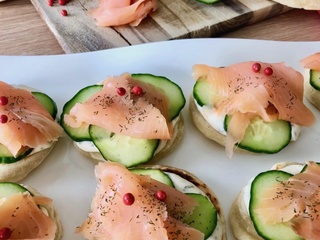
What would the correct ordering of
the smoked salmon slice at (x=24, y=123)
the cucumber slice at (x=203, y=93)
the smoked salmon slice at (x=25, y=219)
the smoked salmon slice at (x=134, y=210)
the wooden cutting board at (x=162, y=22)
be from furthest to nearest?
the wooden cutting board at (x=162, y=22) < the cucumber slice at (x=203, y=93) < the smoked salmon slice at (x=24, y=123) < the smoked salmon slice at (x=25, y=219) < the smoked salmon slice at (x=134, y=210)

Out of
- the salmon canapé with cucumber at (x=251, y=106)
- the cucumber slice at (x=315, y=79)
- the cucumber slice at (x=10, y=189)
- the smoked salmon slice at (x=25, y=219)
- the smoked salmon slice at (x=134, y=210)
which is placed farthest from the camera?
the cucumber slice at (x=315, y=79)

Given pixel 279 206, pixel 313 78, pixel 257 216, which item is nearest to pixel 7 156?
pixel 257 216

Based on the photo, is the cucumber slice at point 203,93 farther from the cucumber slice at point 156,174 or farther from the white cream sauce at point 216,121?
the cucumber slice at point 156,174

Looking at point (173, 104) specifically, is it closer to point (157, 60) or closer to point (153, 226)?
point (157, 60)

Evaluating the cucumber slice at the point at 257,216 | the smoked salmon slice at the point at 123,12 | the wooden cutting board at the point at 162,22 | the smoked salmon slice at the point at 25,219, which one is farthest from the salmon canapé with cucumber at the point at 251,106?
the smoked salmon slice at the point at 25,219

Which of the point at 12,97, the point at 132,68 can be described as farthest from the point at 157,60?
the point at 12,97

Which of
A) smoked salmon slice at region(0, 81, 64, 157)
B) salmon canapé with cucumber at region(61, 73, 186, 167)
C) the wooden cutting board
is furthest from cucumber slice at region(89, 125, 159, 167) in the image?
the wooden cutting board
